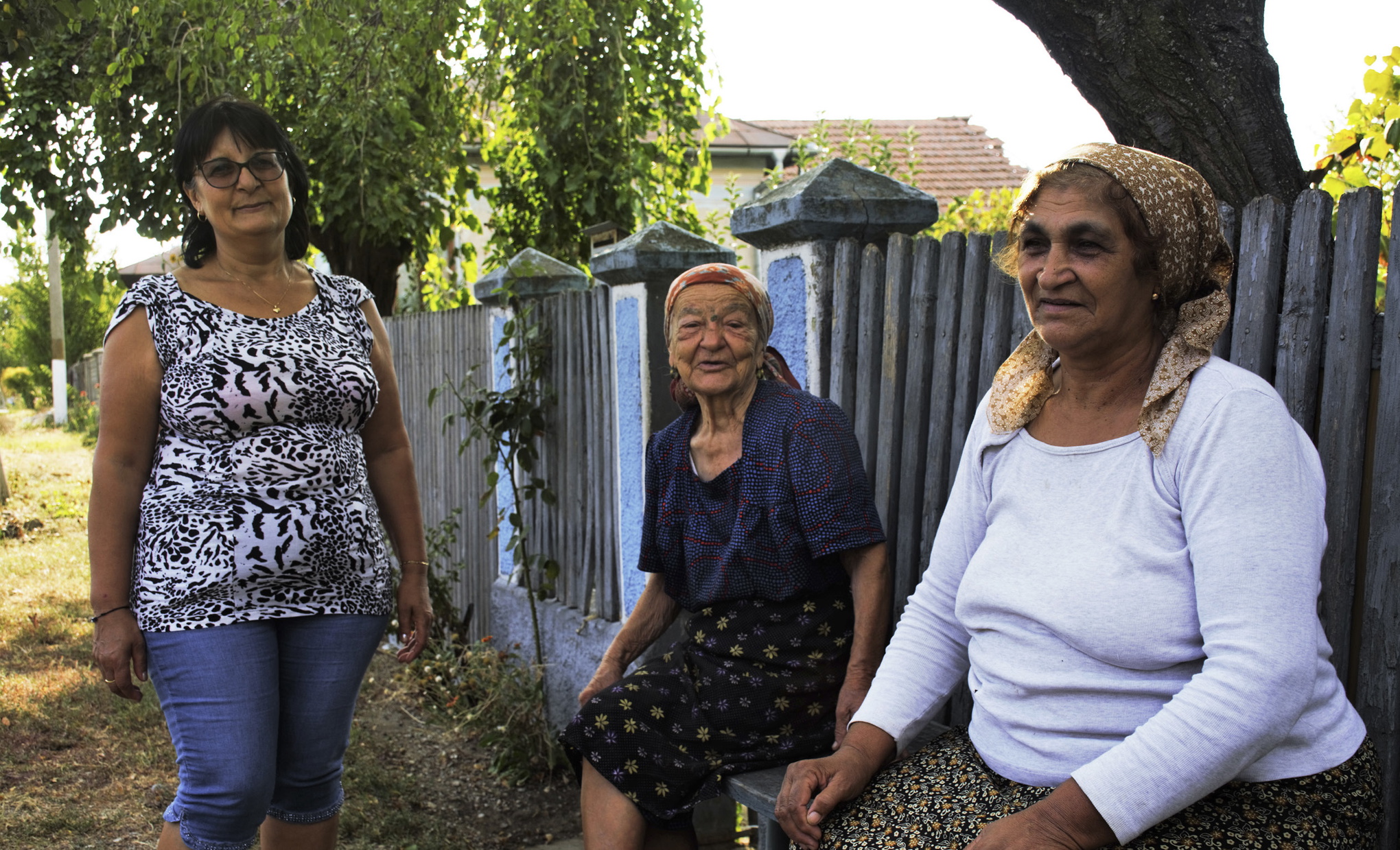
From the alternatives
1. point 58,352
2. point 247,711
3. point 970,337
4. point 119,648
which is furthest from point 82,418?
point 970,337

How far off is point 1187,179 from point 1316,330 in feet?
1.57

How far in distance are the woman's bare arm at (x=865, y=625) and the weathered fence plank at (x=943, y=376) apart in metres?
0.41

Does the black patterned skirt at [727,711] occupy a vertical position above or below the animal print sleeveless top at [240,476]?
below

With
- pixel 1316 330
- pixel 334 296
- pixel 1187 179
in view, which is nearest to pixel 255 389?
pixel 334 296

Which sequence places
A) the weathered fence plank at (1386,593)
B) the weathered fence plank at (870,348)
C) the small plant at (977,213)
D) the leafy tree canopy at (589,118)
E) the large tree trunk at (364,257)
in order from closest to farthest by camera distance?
the weathered fence plank at (1386,593) → the weathered fence plank at (870,348) → the leafy tree canopy at (589,118) → the small plant at (977,213) → the large tree trunk at (364,257)

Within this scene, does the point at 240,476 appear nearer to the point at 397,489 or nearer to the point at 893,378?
the point at 397,489

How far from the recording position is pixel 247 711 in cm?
232

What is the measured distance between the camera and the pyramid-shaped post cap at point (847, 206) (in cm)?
303

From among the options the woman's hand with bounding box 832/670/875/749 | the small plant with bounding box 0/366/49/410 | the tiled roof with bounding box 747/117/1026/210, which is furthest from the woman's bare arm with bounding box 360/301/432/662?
the small plant with bounding box 0/366/49/410

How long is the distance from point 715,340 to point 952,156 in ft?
56.8

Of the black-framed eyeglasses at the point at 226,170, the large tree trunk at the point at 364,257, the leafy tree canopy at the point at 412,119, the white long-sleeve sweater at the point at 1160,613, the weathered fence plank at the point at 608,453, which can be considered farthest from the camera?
the large tree trunk at the point at 364,257

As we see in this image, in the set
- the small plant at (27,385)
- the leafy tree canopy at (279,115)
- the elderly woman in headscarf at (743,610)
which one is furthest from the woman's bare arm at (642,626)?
the small plant at (27,385)

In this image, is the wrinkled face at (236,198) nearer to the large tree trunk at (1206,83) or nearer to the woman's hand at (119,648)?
the woman's hand at (119,648)

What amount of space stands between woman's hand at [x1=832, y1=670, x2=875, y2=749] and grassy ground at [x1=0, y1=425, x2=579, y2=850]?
1962 millimetres
